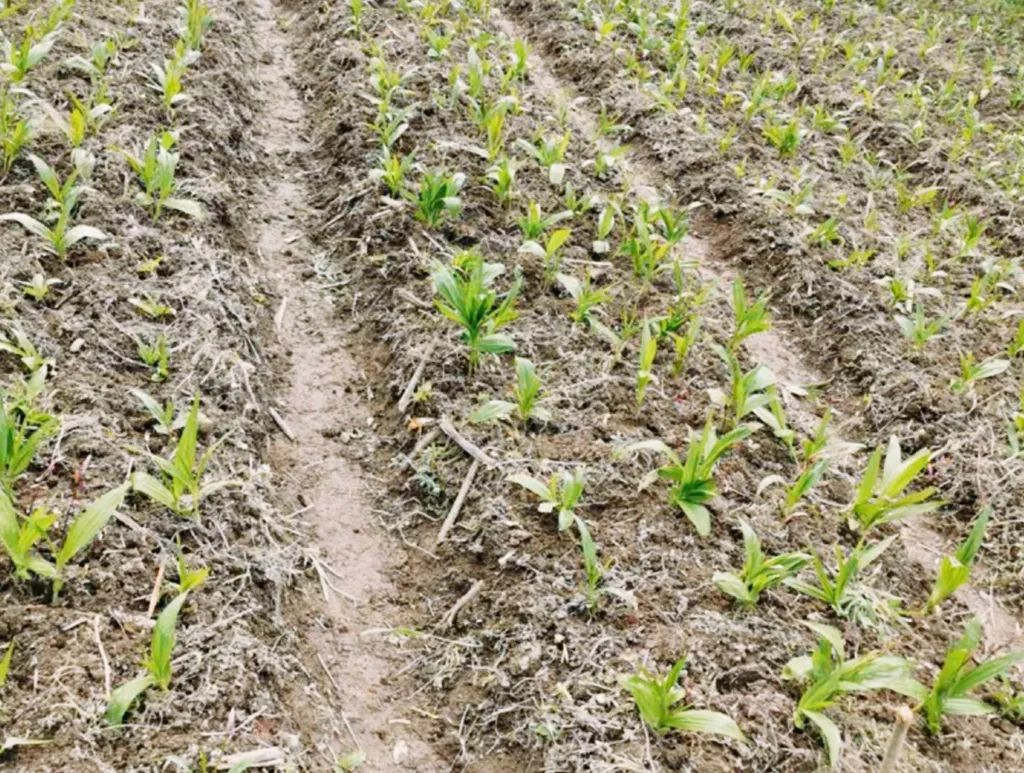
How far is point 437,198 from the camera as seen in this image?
536 centimetres

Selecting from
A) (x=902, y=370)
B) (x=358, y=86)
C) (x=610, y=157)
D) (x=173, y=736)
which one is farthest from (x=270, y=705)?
(x=358, y=86)

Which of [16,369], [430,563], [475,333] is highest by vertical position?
[475,333]

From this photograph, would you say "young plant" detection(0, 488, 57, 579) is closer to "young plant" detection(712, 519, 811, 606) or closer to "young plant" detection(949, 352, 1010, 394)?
"young plant" detection(712, 519, 811, 606)

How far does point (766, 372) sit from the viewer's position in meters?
4.27

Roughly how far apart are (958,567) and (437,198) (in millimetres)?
3519

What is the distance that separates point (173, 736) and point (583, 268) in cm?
356

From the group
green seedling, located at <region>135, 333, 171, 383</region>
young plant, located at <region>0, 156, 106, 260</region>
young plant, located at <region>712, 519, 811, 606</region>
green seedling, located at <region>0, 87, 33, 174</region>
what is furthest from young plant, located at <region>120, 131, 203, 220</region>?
young plant, located at <region>712, 519, 811, 606</region>

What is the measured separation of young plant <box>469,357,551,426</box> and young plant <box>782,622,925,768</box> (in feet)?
5.34

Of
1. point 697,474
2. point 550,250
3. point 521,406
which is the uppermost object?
point 550,250

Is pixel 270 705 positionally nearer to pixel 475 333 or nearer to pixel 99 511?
pixel 99 511

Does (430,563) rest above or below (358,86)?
below

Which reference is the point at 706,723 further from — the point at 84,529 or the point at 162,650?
the point at 84,529

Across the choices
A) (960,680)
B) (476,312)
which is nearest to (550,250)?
(476,312)

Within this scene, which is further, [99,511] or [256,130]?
[256,130]
